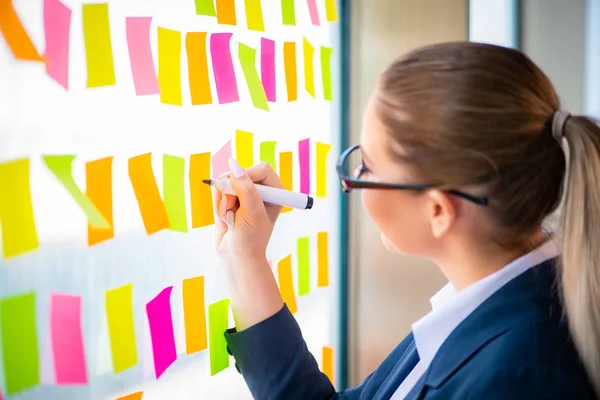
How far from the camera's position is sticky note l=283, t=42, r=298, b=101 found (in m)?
1.14

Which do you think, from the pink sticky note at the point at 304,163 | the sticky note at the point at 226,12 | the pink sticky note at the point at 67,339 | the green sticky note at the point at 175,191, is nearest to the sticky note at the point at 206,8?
the sticky note at the point at 226,12

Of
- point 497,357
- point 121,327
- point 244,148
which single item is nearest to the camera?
point 497,357

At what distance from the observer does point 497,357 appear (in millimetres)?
630

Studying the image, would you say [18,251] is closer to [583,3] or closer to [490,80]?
[490,80]

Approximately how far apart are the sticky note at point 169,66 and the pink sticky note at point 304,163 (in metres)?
0.36

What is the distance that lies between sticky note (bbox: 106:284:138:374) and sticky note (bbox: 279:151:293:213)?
0.41m

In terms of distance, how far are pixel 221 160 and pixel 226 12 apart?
0.81 ft

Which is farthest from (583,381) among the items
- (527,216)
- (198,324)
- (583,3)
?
(583,3)

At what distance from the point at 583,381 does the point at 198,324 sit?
581 millimetres

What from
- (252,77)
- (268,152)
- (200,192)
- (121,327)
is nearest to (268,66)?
(252,77)

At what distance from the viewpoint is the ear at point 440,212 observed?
0.68 meters

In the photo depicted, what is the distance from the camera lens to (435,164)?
671 millimetres

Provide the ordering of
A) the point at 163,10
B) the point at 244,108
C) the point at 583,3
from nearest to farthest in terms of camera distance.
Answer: the point at 163,10 → the point at 244,108 → the point at 583,3

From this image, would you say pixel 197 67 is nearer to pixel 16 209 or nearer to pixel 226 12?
pixel 226 12
